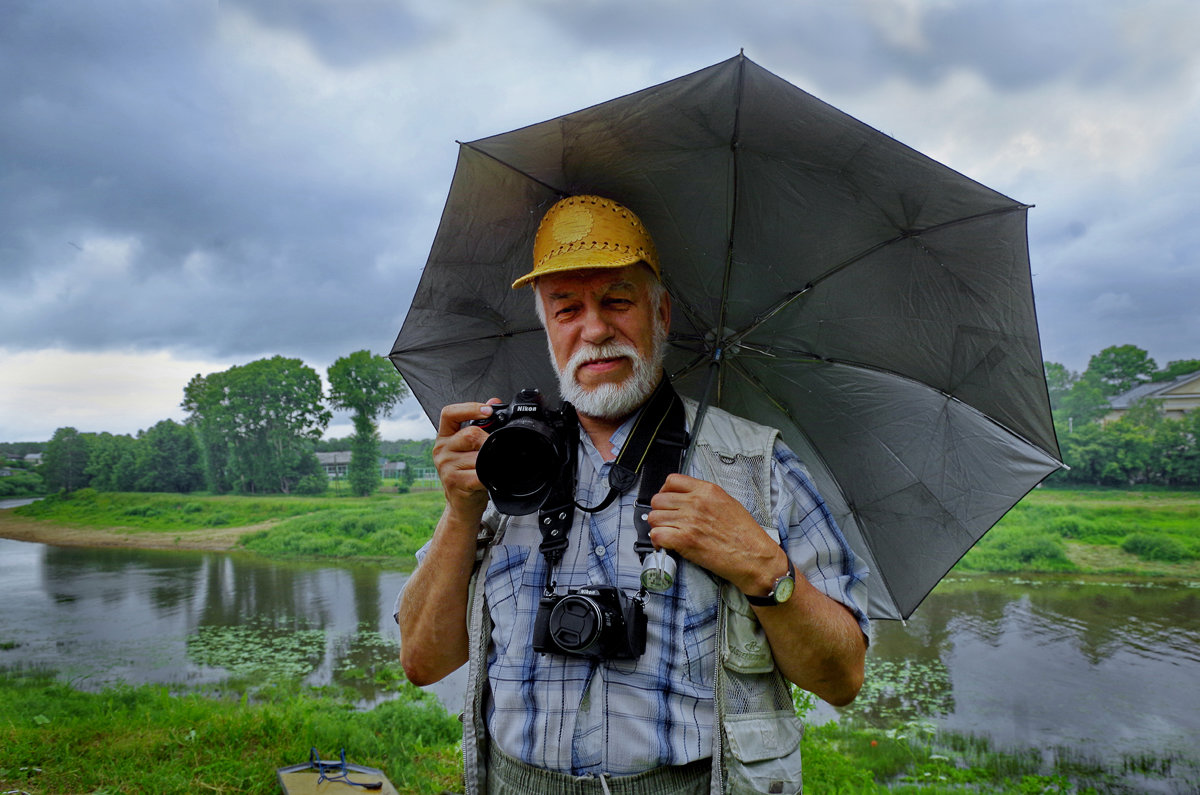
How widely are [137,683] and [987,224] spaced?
454 inches

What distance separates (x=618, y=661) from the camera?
52.6 inches

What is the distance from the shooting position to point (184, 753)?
16.0 ft

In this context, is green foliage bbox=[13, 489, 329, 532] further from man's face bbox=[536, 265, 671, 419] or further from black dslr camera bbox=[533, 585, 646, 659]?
black dslr camera bbox=[533, 585, 646, 659]

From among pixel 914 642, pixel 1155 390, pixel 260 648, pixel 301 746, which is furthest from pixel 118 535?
pixel 1155 390

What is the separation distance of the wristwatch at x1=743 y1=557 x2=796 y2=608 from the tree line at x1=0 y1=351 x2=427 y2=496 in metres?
20.1

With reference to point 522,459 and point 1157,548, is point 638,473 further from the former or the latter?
point 1157,548

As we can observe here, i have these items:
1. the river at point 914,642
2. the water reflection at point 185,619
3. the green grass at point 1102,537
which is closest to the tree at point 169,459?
the water reflection at point 185,619

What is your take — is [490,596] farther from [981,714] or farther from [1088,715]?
[1088,715]

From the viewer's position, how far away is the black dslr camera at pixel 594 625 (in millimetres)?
1249

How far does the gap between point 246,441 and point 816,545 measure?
811 inches

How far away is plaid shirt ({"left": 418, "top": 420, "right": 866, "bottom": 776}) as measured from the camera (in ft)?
4.25

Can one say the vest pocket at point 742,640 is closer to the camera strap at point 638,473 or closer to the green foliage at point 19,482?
the camera strap at point 638,473

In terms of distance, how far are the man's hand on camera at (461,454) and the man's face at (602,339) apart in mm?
301

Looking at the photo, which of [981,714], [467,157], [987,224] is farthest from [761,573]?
[981,714]
